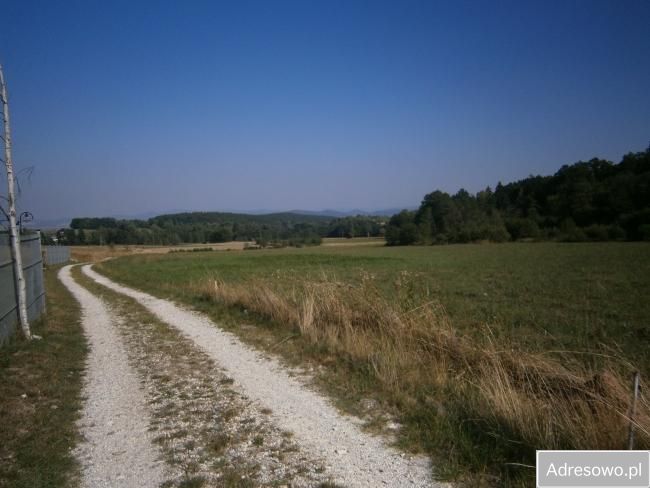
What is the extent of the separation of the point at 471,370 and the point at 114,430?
5276mm

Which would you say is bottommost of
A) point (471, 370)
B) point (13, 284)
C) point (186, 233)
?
point (471, 370)

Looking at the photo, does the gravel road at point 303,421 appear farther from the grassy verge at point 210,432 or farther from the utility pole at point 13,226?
the utility pole at point 13,226

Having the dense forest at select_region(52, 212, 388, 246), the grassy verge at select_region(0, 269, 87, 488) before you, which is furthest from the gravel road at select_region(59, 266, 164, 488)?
the dense forest at select_region(52, 212, 388, 246)

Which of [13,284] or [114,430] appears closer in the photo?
[114,430]

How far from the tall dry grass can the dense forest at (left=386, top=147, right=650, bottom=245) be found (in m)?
78.3

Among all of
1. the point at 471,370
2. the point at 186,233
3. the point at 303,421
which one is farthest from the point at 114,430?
the point at 186,233

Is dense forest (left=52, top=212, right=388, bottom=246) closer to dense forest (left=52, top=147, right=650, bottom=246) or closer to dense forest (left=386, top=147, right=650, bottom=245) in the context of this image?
dense forest (left=52, top=147, right=650, bottom=246)

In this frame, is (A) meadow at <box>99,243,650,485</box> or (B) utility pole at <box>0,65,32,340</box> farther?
(B) utility pole at <box>0,65,32,340</box>

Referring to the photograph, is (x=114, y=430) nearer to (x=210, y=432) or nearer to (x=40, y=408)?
(x=210, y=432)

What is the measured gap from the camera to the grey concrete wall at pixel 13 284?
29.2 feet

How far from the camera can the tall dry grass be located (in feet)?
14.1

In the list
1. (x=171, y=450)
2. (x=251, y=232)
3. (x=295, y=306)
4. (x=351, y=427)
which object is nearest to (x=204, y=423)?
(x=171, y=450)

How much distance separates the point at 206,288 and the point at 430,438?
13.1 metres

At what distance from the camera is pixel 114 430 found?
497 cm
